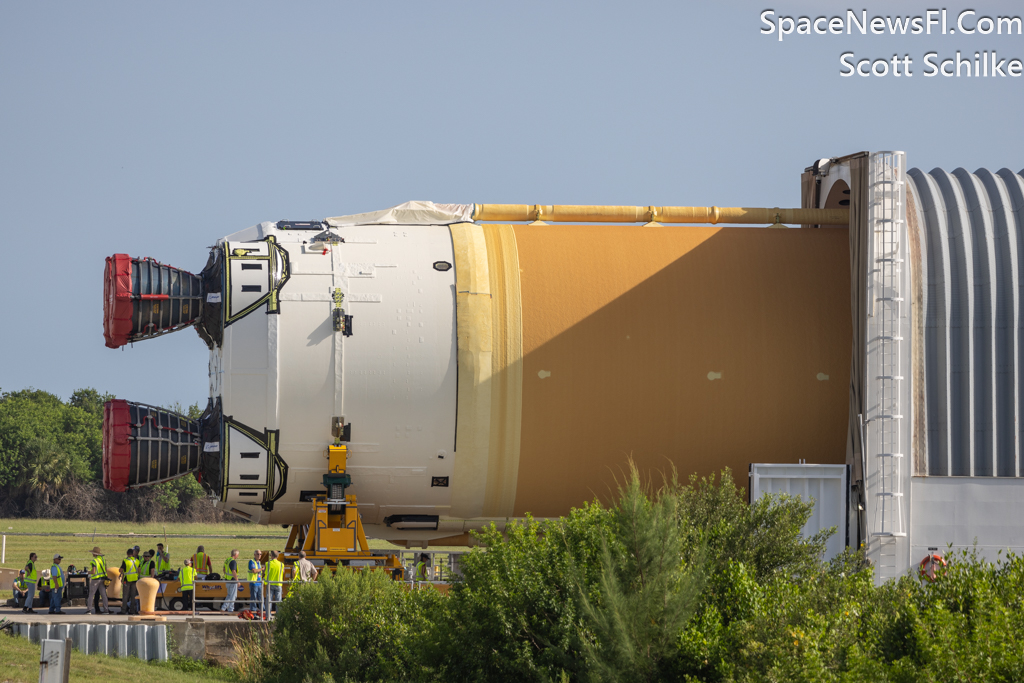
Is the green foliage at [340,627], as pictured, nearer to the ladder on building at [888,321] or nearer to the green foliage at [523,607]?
the green foliage at [523,607]

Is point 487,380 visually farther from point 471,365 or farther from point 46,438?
point 46,438

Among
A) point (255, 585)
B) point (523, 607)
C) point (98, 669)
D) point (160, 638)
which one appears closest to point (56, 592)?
point (160, 638)

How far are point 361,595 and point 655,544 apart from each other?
25.1 feet

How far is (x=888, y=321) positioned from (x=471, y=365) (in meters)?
7.64

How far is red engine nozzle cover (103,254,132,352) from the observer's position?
20469 millimetres

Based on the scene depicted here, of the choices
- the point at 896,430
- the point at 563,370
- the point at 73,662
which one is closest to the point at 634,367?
the point at 563,370

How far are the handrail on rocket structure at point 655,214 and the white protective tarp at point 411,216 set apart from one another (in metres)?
0.46

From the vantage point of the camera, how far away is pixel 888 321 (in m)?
20.1

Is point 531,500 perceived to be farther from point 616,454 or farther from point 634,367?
point 634,367

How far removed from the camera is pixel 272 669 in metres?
18.8

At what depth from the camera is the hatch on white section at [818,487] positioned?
2027 centimetres

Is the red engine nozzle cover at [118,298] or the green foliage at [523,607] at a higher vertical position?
the red engine nozzle cover at [118,298]

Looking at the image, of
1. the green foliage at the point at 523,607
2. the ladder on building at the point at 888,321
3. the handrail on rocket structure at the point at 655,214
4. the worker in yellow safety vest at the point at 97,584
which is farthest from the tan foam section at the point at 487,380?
the worker in yellow safety vest at the point at 97,584

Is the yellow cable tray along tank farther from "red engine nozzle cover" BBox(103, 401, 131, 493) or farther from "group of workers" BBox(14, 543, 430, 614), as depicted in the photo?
"group of workers" BBox(14, 543, 430, 614)
